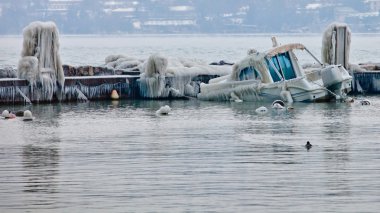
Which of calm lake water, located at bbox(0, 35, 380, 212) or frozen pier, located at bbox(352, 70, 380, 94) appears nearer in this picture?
calm lake water, located at bbox(0, 35, 380, 212)

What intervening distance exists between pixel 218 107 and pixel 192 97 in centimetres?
432

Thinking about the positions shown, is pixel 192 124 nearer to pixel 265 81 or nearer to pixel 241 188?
pixel 265 81

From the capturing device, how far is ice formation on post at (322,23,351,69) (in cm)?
5522

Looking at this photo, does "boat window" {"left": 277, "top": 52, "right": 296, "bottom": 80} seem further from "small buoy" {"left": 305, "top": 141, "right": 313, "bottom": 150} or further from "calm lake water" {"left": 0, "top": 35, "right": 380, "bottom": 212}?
"small buoy" {"left": 305, "top": 141, "right": 313, "bottom": 150}

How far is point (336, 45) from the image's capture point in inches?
2186

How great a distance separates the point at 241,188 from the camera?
2661 centimetres

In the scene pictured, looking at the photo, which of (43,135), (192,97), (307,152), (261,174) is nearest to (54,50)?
(192,97)

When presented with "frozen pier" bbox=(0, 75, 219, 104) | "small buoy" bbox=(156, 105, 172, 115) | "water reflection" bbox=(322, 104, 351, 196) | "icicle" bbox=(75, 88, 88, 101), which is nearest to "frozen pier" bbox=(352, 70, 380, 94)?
"frozen pier" bbox=(0, 75, 219, 104)

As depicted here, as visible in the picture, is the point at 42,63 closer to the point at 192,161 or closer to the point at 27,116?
the point at 27,116

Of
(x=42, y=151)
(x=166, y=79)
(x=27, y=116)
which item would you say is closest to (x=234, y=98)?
(x=166, y=79)

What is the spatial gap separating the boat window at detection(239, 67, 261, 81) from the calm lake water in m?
2.77

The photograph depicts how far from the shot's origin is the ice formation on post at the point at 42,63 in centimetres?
5000

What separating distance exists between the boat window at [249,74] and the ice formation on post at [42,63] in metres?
6.16

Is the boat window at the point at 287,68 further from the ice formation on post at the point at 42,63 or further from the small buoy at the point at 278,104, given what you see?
the ice formation on post at the point at 42,63
